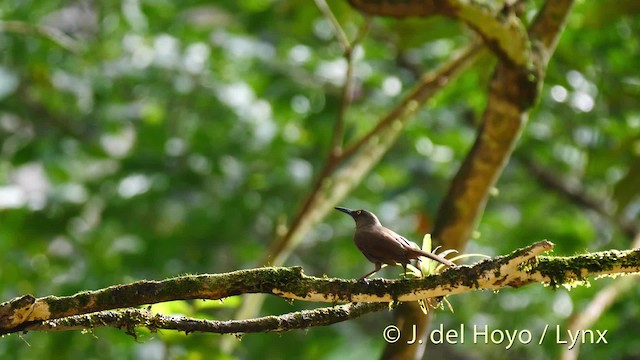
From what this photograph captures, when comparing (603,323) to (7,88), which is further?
(7,88)

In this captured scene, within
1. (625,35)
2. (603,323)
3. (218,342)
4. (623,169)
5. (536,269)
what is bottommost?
(536,269)

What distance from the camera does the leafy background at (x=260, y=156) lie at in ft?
14.4

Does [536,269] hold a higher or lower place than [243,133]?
lower

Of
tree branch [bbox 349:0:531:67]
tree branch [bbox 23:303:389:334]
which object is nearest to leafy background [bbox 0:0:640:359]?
tree branch [bbox 349:0:531:67]

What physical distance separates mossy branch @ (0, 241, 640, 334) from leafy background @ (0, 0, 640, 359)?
2258 millimetres

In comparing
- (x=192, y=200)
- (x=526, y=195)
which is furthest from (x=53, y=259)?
(x=526, y=195)

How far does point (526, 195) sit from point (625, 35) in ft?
4.17

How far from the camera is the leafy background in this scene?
14.4 feet

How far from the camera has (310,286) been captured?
1.72m

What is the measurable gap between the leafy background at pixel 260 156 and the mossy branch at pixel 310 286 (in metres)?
2.26

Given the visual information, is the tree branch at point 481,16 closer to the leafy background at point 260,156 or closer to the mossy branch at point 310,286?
the mossy branch at point 310,286

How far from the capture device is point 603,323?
4.27 m

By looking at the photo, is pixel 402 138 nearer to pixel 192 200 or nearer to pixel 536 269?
pixel 192 200

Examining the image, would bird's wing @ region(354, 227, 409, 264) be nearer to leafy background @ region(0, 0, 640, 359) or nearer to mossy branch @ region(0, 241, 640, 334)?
mossy branch @ region(0, 241, 640, 334)
